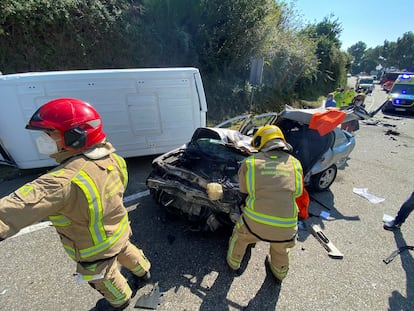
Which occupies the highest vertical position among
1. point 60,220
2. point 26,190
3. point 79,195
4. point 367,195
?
point 26,190

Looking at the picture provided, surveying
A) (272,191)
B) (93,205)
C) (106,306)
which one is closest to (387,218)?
(272,191)

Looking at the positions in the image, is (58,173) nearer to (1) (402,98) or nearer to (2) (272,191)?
(2) (272,191)

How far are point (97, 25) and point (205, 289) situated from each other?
30.2ft

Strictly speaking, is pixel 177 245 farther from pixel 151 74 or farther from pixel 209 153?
pixel 151 74

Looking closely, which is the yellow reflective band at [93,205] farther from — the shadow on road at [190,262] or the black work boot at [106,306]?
the shadow on road at [190,262]

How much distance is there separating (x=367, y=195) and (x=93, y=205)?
4908mm

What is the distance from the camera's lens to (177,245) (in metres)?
2.90

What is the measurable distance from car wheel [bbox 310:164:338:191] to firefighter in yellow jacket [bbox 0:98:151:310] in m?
3.65

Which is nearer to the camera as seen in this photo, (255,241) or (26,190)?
(26,190)

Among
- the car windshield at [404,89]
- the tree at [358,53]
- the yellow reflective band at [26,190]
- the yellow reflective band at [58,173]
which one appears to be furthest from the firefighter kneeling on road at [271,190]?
the tree at [358,53]

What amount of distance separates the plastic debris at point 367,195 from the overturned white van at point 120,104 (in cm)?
363

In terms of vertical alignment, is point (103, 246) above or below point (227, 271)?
above

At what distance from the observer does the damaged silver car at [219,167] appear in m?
2.67

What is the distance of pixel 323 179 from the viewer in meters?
4.35
